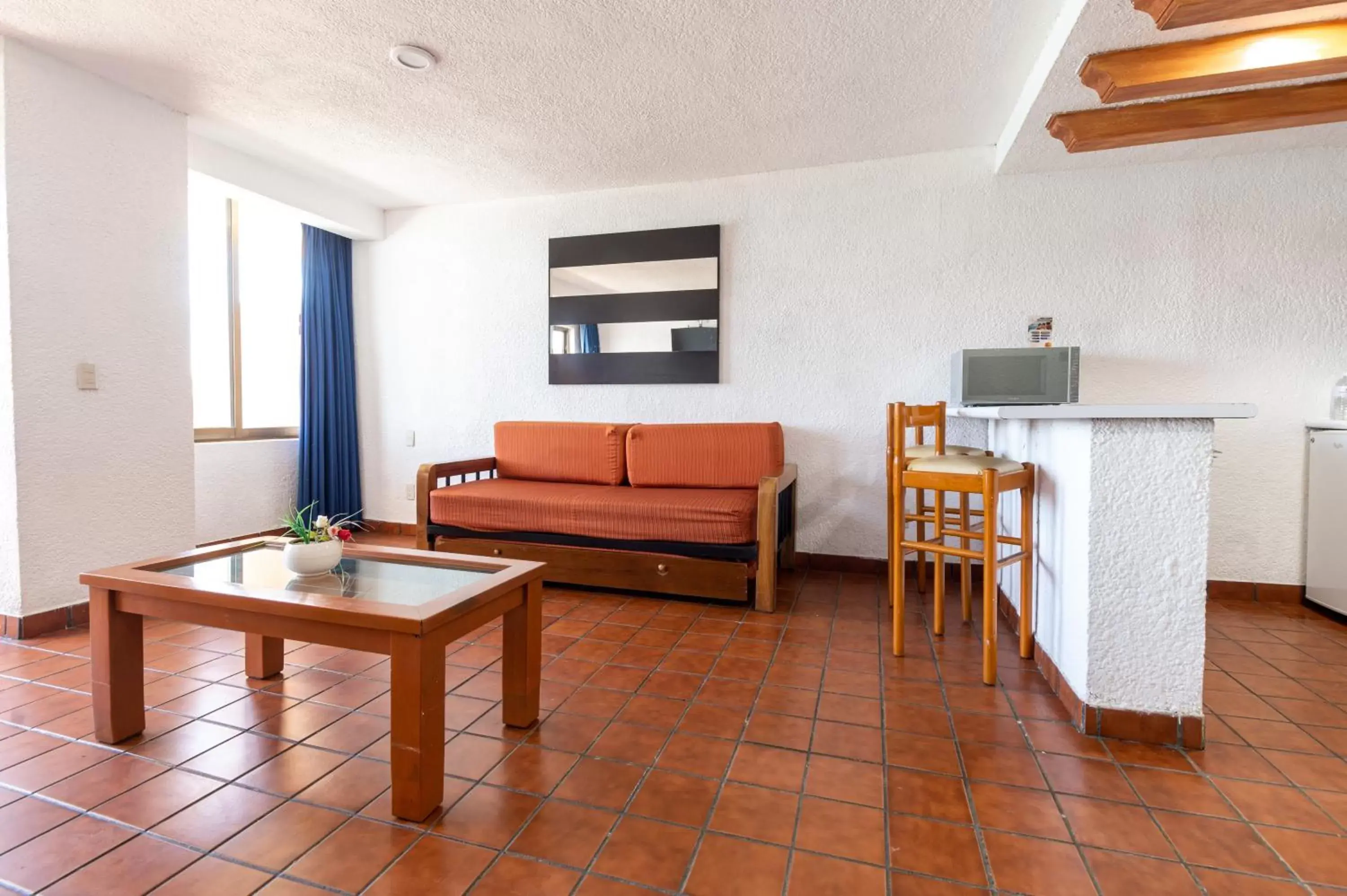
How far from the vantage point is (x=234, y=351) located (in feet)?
13.1

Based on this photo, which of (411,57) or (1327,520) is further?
(1327,520)

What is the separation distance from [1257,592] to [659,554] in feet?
9.50

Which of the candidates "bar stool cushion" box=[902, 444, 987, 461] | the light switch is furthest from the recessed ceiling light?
"bar stool cushion" box=[902, 444, 987, 461]

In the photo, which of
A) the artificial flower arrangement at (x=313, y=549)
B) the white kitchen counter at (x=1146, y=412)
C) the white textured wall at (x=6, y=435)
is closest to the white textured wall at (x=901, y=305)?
the white kitchen counter at (x=1146, y=412)

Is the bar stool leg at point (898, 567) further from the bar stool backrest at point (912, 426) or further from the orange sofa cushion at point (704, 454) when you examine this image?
the orange sofa cushion at point (704, 454)

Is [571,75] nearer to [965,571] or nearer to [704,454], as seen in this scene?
[704,454]

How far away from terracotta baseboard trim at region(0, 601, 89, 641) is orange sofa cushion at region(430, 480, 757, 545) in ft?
4.74

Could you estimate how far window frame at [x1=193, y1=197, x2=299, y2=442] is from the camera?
3.89 meters

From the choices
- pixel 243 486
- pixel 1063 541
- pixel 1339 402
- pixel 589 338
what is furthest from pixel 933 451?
pixel 243 486

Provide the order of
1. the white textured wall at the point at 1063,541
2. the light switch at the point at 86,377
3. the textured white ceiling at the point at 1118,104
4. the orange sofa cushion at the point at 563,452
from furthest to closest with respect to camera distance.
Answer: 1. the orange sofa cushion at the point at 563,452
2. the light switch at the point at 86,377
3. the textured white ceiling at the point at 1118,104
4. the white textured wall at the point at 1063,541

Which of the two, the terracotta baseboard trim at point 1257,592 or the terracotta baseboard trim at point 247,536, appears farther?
the terracotta baseboard trim at point 247,536

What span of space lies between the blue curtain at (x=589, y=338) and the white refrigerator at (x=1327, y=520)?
3625 millimetres

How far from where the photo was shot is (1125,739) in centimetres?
171

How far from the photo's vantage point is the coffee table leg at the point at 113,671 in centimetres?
162
